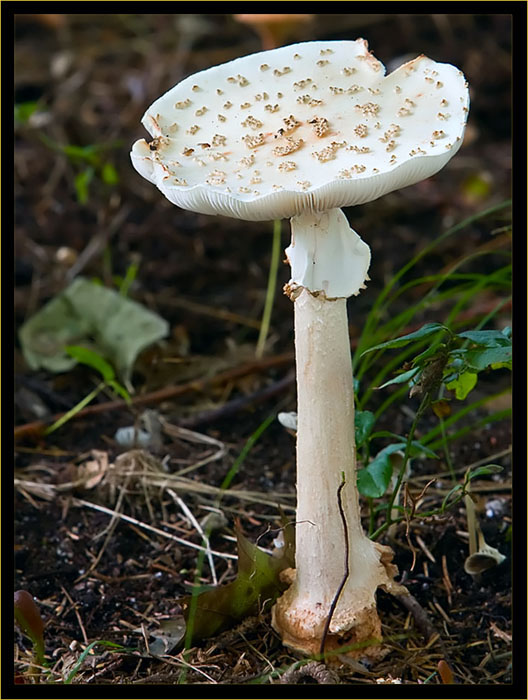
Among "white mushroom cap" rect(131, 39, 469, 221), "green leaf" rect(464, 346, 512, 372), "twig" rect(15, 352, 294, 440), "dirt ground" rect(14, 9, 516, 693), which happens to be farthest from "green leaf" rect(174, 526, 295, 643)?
"twig" rect(15, 352, 294, 440)

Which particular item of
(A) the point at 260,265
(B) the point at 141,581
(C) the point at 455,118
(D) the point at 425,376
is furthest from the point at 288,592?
(A) the point at 260,265

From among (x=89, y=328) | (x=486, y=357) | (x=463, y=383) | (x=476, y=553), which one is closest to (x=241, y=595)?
(x=476, y=553)

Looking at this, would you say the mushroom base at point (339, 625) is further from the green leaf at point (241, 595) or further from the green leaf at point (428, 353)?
the green leaf at point (428, 353)

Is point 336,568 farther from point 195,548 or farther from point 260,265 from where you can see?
point 260,265

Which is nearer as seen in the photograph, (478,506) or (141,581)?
(141,581)

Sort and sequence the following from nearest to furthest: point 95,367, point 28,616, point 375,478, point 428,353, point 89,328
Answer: point 428,353, point 28,616, point 375,478, point 95,367, point 89,328

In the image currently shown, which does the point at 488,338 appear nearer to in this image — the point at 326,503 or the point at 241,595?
the point at 326,503

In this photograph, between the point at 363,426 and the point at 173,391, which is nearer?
the point at 363,426

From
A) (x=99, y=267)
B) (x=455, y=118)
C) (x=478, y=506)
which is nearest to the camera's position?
(x=455, y=118)
